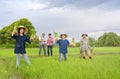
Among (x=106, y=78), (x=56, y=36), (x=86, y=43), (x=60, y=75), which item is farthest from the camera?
(x=86, y=43)

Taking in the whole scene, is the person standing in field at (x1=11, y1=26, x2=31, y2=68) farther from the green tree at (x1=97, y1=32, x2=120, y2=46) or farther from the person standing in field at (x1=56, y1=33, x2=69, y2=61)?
the green tree at (x1=97, y1=32, x2=120, y2=46)

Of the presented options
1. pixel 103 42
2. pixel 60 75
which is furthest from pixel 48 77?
pixel 103 42

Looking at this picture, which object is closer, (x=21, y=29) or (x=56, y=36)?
(x=21, y=29)

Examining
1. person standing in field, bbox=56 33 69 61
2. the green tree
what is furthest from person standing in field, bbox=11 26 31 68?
the green tree

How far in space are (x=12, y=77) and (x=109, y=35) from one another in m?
121

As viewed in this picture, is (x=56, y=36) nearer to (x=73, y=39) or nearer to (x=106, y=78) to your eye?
(x=73, y=39)

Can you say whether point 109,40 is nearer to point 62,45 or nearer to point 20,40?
point 62,45

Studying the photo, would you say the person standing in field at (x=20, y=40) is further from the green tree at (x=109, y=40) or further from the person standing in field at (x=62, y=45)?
the green tree at (x=109, y=40)

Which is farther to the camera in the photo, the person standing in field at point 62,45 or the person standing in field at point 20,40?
the person standing in field at point 62,45

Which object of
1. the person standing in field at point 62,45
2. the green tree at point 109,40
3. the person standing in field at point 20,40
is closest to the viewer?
the person standing in field at point 20,40

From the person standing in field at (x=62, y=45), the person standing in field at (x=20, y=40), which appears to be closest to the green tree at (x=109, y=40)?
the person standing in field at (x=62, y=45)

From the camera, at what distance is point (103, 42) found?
12950cm

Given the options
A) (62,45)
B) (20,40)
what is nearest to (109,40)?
(62,45)

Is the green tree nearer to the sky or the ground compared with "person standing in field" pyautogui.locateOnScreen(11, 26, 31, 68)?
nearer to the ground
